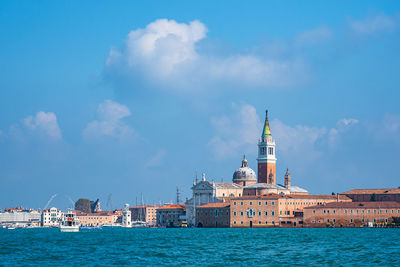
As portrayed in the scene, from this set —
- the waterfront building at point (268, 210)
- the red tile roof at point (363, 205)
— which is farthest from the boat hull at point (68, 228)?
the red tile roof at point (363, 205)

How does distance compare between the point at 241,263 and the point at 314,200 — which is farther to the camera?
the point at 314,200

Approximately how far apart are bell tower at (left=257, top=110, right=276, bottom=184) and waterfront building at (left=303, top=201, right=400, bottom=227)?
19062 millimetres

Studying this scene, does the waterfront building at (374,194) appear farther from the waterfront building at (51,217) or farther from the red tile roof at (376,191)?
the waterfront building at (51,217)

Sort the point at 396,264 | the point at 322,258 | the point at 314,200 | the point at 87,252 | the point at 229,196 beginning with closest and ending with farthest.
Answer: the point at 396,264, the point at 322,258, the point at 87,252, the point at 314,200, the point at 229,196

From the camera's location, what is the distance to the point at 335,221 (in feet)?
369

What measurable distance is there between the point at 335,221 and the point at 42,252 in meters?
64.3

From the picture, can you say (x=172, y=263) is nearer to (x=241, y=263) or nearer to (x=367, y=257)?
(x=241, y=263)

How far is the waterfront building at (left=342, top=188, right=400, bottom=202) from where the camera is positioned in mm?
121094

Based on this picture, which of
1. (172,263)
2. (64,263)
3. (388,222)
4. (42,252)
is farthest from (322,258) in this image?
(388,222)

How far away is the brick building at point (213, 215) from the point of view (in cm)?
12306

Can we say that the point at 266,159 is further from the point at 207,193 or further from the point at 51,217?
the point at 51,217

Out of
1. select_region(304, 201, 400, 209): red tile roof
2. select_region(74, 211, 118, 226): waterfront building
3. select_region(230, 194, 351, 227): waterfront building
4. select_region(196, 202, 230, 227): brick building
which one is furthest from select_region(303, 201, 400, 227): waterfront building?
select_region(74, 211, 118, 226): waterfront building

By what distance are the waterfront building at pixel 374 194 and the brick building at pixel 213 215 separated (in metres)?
21.3

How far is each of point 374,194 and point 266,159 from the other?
2002 centimetres
